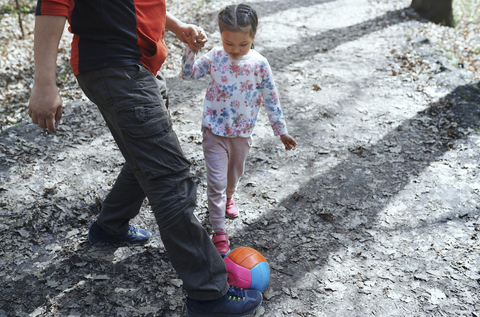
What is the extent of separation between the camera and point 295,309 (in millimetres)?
2736

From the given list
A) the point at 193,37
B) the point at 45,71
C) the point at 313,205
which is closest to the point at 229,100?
the point at 193,37

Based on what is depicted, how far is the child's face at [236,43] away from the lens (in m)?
2.70

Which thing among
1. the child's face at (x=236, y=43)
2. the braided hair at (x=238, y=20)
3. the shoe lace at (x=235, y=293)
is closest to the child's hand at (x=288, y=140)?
the child's face at (x=236, y=43)

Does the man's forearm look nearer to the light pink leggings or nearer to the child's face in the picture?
the child's face

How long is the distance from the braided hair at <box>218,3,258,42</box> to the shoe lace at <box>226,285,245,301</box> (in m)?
1.87

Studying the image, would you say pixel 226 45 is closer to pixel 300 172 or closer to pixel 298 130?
pixel 300 172

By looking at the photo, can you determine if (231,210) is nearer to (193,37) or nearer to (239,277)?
(239,277)

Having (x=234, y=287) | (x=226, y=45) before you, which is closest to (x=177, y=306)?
(x=234, y=287)

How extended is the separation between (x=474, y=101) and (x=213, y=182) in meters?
4.66

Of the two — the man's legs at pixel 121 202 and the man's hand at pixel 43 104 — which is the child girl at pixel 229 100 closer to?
the man's legs at pixel 121 202

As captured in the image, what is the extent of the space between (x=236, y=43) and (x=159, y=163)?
1.17 meters

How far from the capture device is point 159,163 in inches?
83.9

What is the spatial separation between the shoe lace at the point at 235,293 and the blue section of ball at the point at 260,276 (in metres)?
0.11

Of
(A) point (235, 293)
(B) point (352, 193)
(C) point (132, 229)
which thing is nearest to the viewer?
(A) point (235, 293)
